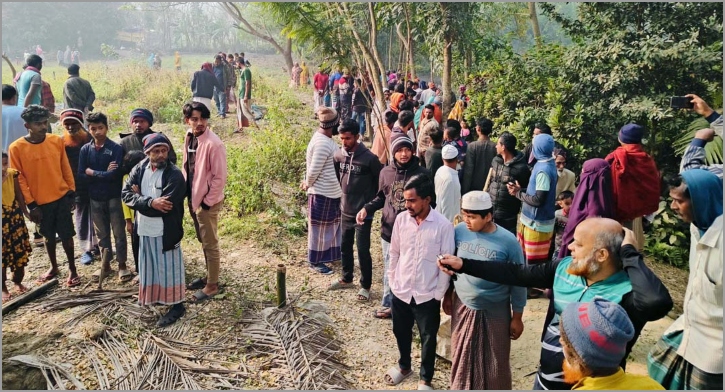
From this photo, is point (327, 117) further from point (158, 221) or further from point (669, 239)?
point (669, 239)

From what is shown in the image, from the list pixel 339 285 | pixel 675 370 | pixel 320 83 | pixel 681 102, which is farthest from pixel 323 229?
pixel 320 83

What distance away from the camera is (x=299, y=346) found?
3.93 meters

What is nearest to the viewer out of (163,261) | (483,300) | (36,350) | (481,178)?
(483,300)

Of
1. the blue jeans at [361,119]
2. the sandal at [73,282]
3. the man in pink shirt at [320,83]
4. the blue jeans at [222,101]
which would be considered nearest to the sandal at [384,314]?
the sandal at [73,282]

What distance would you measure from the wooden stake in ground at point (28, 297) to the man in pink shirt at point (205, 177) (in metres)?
1.46

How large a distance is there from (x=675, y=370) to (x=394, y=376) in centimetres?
182

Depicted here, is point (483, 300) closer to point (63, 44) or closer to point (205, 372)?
point (205, 372)

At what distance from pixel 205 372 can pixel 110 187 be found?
235 cm

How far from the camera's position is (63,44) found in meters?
38.8

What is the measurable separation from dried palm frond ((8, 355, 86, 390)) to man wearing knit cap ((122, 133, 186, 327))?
31.6 inches

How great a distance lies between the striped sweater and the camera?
5.21m


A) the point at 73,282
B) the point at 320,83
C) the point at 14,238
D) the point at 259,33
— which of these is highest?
the point at 259,33

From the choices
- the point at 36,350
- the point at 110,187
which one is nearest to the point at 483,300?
the point at 36,350

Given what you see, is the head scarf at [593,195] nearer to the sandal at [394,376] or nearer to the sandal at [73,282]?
the sandal at [394,376]
